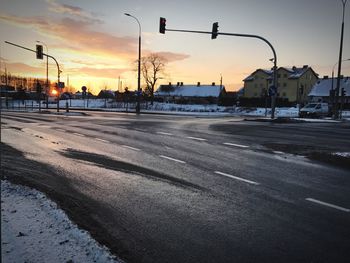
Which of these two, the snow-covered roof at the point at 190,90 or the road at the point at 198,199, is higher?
the snow-covered roof at the point at 190,90

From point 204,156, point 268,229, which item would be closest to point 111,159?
point 204,156

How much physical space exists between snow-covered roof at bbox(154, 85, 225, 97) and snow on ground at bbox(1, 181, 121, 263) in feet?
380

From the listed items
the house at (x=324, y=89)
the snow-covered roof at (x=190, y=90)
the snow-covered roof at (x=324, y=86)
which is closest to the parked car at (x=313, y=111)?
the house at (x=324, y=89)

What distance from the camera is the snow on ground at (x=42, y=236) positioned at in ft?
11.8

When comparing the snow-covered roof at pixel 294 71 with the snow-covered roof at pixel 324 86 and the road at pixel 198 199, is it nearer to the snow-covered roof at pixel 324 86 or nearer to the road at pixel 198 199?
the snow-covered roof at pixel 324 86

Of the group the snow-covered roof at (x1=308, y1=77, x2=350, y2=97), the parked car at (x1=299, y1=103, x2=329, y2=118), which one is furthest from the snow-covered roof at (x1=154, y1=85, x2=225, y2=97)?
the parked car at (x1=299, y1=103, x2=329, y2=118)

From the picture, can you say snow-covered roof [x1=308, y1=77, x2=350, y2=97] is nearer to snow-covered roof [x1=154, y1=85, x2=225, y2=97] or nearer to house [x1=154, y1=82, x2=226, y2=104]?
house [x1=154, y1=82, x2=226, y2=104]

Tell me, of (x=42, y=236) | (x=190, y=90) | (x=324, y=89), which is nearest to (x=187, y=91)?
(x=190, y=90)

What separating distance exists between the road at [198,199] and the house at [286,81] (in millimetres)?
94236

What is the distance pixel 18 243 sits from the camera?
3.79m

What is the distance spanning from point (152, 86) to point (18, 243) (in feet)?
296

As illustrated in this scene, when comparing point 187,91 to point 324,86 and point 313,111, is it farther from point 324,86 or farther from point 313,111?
point 313,111

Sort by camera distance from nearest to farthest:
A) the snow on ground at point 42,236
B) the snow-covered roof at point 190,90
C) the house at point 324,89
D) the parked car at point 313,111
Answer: the snow on ground at point 42,236 < the parked car at point 313,111 < the house at point 324,89 < the snow-covered roof at point 190,90

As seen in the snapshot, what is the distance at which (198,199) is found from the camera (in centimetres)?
627
